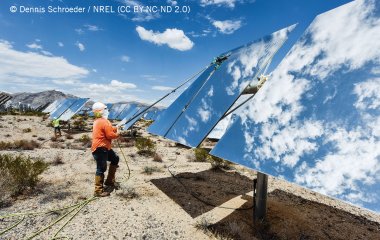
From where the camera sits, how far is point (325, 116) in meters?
3.46

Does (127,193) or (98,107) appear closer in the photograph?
(127,193)

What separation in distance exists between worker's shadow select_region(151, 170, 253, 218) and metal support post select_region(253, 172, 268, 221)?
135 centimetres

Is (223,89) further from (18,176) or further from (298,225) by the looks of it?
(18,176)

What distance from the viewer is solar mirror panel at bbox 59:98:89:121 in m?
24.5

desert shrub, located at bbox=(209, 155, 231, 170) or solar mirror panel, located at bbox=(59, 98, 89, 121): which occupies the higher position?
solar mirror panel, located at bbox=(59, 98, 89, 121)

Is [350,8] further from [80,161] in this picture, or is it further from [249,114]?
[80,161]

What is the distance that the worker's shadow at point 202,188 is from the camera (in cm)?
729

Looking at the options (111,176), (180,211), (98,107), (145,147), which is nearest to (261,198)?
(180,211)

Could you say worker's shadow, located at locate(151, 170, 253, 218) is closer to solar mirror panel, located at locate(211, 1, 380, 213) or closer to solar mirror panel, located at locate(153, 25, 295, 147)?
solar mirror panel, located at locate(153, 25, 295, 147)

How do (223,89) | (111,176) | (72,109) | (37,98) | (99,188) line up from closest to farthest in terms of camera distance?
(223,89), (99,188), (111,176), (72,109), (37,98)

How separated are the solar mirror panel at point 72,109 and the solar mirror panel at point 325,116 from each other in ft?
74.9

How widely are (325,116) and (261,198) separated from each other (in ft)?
10.3

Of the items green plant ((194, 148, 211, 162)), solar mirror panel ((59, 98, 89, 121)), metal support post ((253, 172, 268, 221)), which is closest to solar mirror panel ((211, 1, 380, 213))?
metal support post ((253, 172, 268, 221))

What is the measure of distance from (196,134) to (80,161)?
8446 mm
